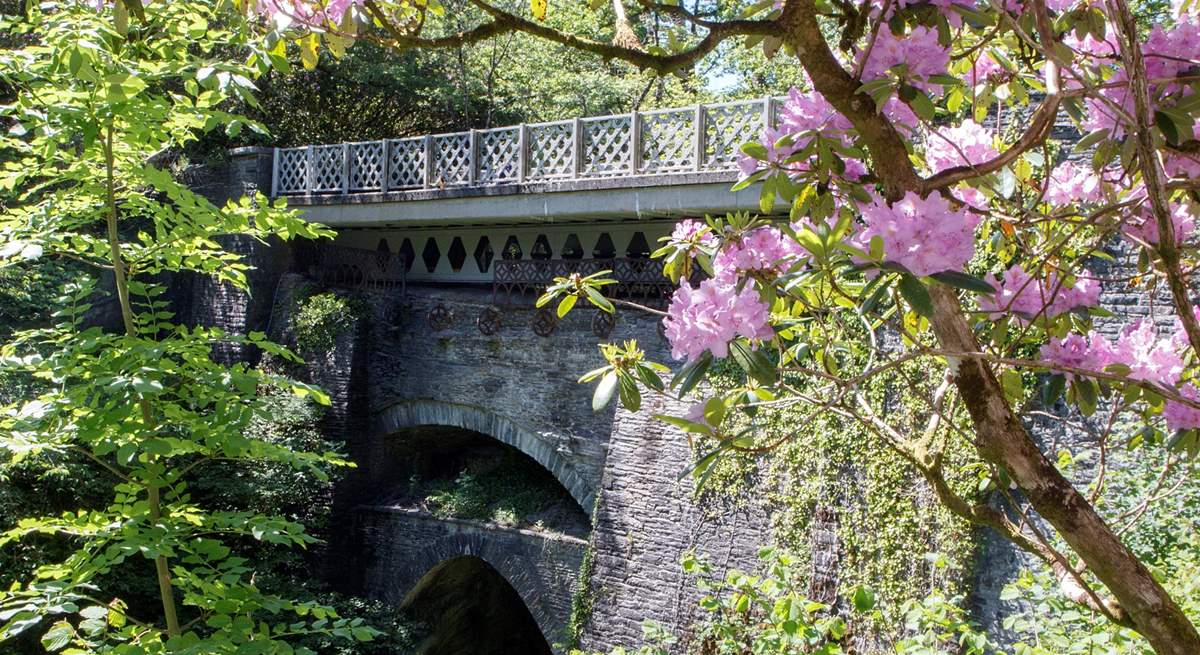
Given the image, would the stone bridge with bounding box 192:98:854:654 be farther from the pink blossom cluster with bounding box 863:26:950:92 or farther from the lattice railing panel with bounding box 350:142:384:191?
the pink blossom cluster with bounding box 863:26:950:92

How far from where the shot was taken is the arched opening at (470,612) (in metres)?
12.8

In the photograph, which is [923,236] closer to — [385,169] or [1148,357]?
[1148,357]

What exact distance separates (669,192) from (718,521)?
314 centimetres

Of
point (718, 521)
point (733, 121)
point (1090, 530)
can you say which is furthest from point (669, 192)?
point (1090, 530)

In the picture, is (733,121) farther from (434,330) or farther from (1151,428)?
(1151,428)

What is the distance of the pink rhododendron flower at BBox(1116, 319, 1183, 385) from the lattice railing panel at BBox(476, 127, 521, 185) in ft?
30.3

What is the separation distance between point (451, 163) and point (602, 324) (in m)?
2.76

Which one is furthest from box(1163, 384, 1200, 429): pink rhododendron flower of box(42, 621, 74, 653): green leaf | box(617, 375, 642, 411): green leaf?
box(42, 621, 74, 653): green leaf

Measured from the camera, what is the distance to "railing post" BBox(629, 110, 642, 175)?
10211 millimetres

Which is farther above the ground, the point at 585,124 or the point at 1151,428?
the point at 585,124

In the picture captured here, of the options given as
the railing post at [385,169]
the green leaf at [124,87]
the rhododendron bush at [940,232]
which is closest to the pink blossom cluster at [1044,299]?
the rhododendron bush at [940,232]

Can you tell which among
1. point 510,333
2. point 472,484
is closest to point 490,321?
point 510,333

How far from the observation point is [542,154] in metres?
11.6

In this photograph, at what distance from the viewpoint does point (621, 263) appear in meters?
10.6
